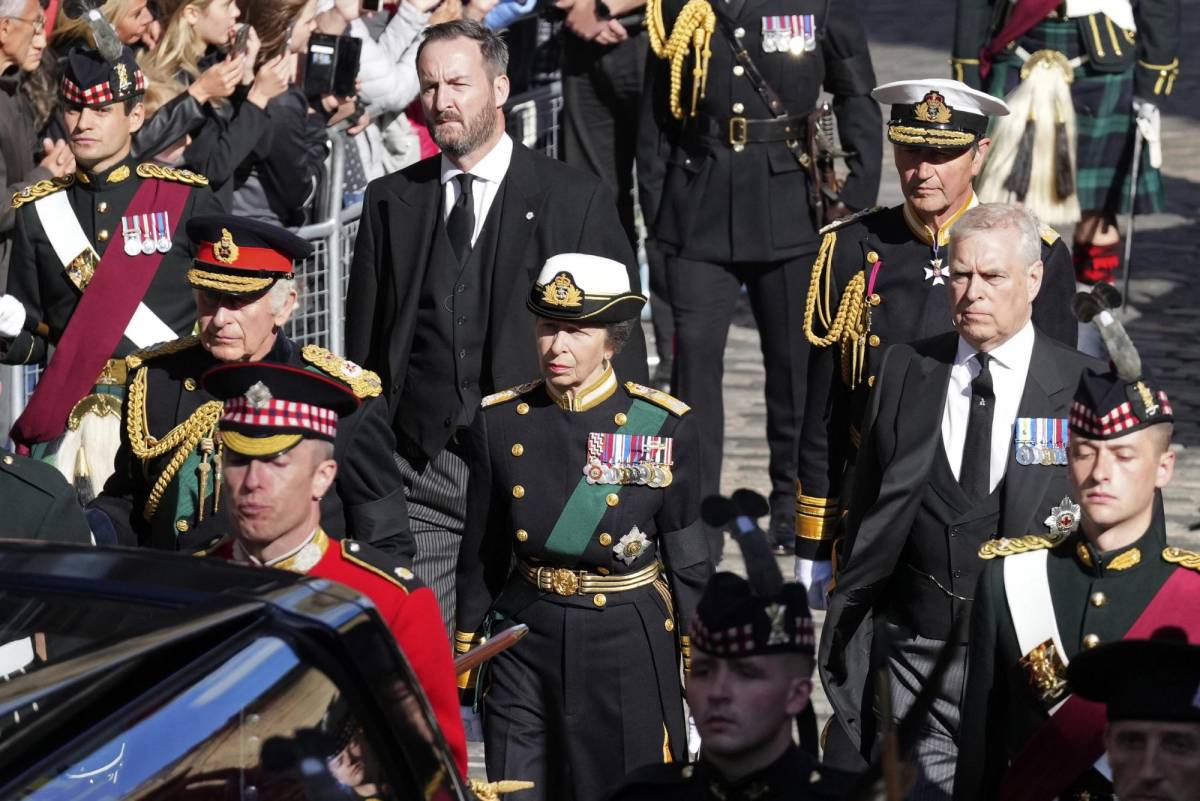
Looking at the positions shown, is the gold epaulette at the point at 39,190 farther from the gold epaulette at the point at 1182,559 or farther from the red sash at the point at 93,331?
the gold epaulette at the point at 1182,559

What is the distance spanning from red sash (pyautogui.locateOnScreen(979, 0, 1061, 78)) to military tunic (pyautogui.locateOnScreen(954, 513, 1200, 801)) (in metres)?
6.80

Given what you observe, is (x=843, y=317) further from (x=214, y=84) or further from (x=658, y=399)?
(x=214, y=84)

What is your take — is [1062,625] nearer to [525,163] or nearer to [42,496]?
[42,496]

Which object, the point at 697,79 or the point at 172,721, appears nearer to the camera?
the point at 172,721

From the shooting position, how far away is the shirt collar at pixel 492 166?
24.0 ft

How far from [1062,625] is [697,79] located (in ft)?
16.4

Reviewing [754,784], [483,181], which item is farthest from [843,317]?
[754,784]

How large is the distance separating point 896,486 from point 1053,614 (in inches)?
40.9

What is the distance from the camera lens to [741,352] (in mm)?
12414

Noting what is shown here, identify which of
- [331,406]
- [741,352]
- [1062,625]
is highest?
[331,406]

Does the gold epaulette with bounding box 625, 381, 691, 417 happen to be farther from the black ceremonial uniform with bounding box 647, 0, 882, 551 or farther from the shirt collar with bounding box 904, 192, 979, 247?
the black ceremonial uniform with bounding box 647, 0, 882, 551

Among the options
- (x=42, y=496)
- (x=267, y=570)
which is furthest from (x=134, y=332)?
(x=267, y=570)

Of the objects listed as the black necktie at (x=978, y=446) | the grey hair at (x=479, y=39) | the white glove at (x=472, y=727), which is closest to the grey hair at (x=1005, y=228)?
the black necktie at (x=978, y=446)

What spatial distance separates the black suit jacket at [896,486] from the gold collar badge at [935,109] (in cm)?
88
